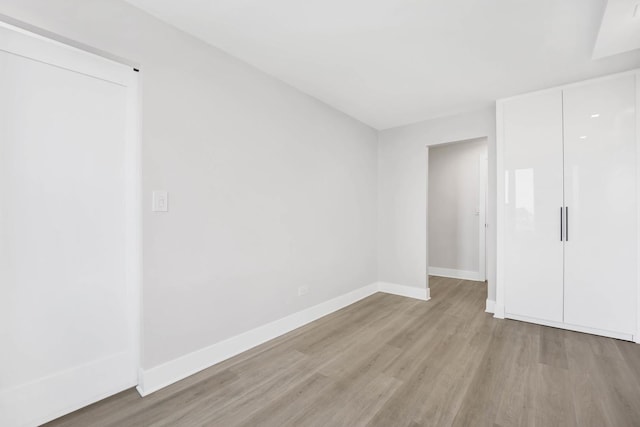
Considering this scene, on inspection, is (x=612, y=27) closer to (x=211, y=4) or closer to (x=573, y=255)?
(x=573, y=255)

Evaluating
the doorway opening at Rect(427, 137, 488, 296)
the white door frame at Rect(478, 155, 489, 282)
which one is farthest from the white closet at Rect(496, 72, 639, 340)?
the white door frame at Rect(478, 155, 489, 282)

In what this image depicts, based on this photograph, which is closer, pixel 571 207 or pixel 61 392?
pixel 61 392

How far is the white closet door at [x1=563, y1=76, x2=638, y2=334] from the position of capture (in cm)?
270

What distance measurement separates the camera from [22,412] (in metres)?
1.55

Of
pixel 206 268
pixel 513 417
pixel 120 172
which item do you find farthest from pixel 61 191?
pixel 513 417

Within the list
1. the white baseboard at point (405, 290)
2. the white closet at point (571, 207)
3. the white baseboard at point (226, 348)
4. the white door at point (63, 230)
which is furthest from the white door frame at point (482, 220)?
the white door at point (63, 230)

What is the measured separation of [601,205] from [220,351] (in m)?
3.85

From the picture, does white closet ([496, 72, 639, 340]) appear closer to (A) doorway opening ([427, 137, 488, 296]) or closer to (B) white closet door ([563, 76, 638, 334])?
(B) white closet door ([563, 76, 638, 334])

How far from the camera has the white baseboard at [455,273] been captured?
5.27 m

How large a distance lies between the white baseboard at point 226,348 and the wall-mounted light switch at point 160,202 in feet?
3.59

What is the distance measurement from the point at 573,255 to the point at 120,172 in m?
4.19

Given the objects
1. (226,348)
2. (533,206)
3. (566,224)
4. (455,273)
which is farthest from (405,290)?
(226,348)

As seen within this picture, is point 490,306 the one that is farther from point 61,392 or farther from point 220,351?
point 61,392

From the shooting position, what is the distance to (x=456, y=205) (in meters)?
5.58
